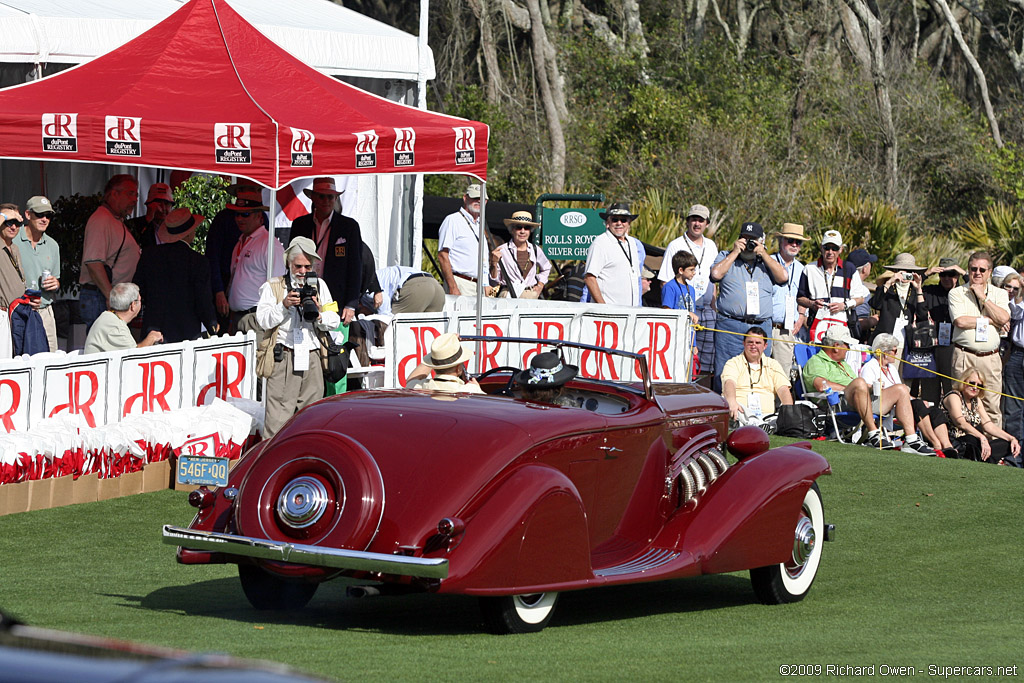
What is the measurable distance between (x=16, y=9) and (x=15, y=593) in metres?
8.38

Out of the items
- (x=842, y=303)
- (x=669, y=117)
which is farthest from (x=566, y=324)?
(x=669, y=117)

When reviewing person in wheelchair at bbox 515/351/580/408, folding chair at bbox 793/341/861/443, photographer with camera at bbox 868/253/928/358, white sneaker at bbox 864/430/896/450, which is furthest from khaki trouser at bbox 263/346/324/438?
photographer with camera at bbox 868/253/928/358

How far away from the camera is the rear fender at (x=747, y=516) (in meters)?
7.44

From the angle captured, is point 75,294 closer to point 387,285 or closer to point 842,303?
point 387,285

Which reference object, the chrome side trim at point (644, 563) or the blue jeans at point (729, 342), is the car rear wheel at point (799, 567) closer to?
the chrome side trim at point (644, 563)

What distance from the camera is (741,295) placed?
1473 cm

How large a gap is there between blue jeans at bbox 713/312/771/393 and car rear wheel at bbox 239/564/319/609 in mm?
7998

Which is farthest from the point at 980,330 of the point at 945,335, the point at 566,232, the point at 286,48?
the point at 286,48

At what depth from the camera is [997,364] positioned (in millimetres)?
14945

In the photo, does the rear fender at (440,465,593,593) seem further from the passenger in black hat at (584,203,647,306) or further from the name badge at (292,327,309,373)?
the passenger in black hat at (584,203,647,306)

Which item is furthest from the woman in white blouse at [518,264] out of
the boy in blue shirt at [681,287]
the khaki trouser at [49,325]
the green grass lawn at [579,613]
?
the green grass lawn at [579,613]

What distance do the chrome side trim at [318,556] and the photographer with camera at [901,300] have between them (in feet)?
33.2

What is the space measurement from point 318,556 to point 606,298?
9.17 metres

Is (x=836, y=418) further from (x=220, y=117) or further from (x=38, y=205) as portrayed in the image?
(x=38, y=205)
